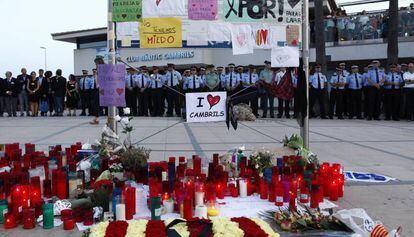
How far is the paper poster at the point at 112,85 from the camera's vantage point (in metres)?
6.91

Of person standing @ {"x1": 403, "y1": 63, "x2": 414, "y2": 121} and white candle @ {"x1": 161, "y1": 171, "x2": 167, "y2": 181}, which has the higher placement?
person standing @ {"x1": 403, "y1": 63, "x2": 414, "y2": 121}

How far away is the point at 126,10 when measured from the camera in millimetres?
7113

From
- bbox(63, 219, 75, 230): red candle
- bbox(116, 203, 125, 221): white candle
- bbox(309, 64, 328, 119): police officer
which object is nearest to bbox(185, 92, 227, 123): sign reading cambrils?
bbox(116, 203, 125, 221): white candle

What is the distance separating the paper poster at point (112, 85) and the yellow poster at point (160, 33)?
2.39ft

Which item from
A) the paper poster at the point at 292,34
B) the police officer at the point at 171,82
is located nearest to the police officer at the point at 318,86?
the police officer at the point at 171,82

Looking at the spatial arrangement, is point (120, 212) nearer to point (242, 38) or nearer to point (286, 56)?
point (286, 56)

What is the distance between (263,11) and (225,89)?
9.53 m

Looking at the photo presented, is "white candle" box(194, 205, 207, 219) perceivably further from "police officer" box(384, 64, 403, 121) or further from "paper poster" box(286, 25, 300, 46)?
"police officer" box(384, 64, 403, 121)

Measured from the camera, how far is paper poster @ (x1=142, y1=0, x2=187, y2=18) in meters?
7.31

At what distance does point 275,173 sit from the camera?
5492 millimetres

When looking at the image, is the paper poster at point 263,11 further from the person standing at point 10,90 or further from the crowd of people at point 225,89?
the person standing at point 10,90

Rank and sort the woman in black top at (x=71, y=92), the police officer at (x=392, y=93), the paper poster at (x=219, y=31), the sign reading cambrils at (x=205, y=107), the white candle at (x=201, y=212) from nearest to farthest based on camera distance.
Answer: the white candle at (x=201, y=212) < the sign reading cambrils at (x=205, y=107) < the paper poster at (x=219, y=31) < the police officer at (x=392, y=93) < the woman in black top at (x=71, y=92)

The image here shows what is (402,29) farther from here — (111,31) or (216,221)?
(216,221)

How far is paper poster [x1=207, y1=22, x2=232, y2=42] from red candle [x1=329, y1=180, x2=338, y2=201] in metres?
3.36
